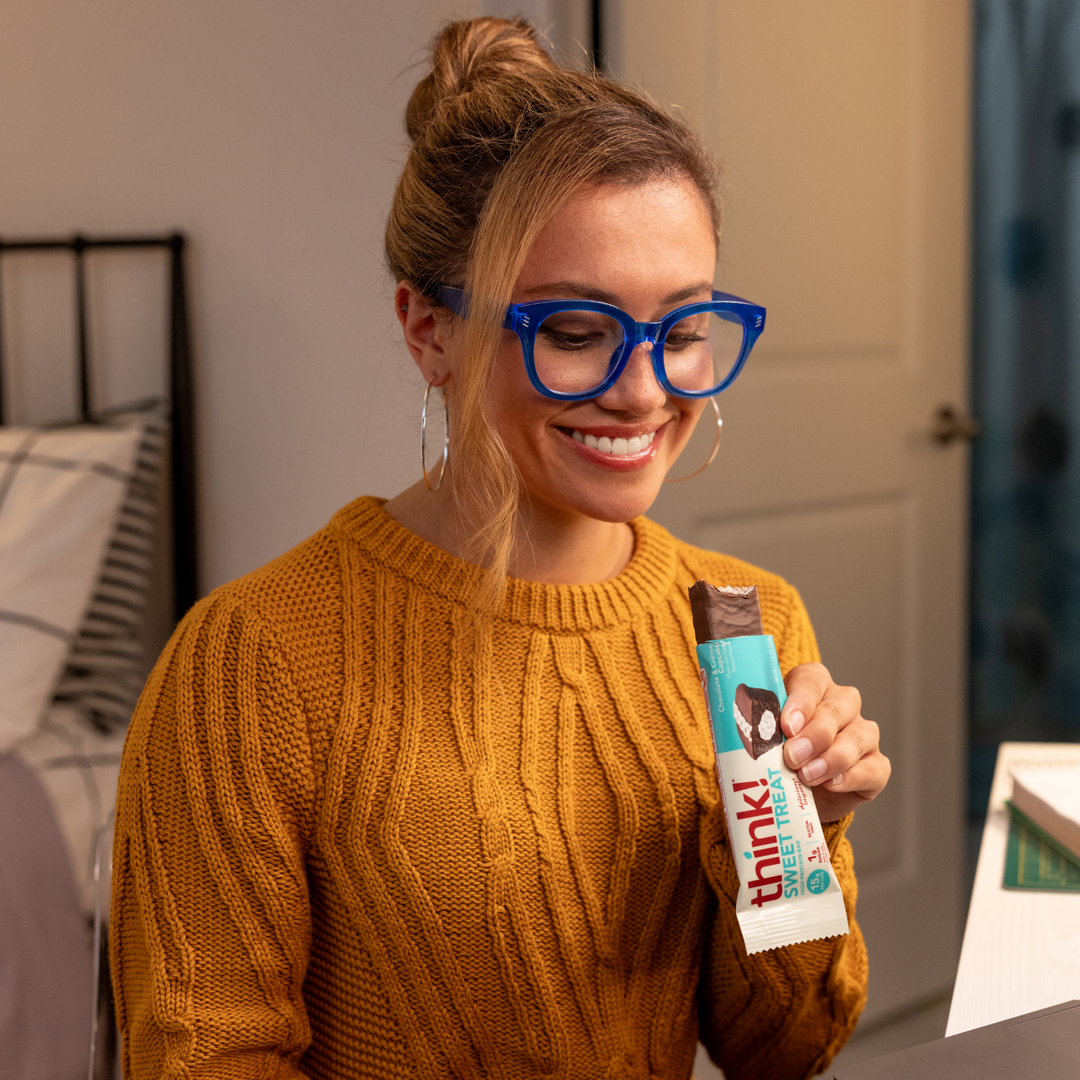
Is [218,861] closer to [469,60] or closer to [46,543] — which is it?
[469,60]

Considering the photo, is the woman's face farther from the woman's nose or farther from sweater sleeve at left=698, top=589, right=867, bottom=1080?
sweater sleeve at left=698, top=589, right=867, bottom=1080

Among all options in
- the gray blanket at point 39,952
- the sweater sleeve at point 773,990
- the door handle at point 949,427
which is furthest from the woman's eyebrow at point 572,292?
the door handle at point 949,427

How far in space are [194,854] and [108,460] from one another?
1.05 m

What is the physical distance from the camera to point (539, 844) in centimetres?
81

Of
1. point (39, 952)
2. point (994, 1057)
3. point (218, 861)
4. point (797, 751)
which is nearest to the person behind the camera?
point (994, 1057)

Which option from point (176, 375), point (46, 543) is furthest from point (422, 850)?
point (176, 375)

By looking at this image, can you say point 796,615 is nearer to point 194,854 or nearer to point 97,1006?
point 194,854

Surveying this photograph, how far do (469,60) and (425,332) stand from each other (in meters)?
0.24

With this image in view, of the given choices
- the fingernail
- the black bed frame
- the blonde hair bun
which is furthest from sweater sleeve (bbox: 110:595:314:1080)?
the black bed frame

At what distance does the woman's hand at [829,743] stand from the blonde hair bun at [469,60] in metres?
0.52

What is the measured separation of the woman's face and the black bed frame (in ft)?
3.97

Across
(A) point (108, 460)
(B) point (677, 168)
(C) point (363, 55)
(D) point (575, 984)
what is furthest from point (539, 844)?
(C) point (363, 55)

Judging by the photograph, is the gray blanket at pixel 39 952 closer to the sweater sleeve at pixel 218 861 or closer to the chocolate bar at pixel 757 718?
the sweater sleeve at pixel 218 861

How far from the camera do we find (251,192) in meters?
1.83
